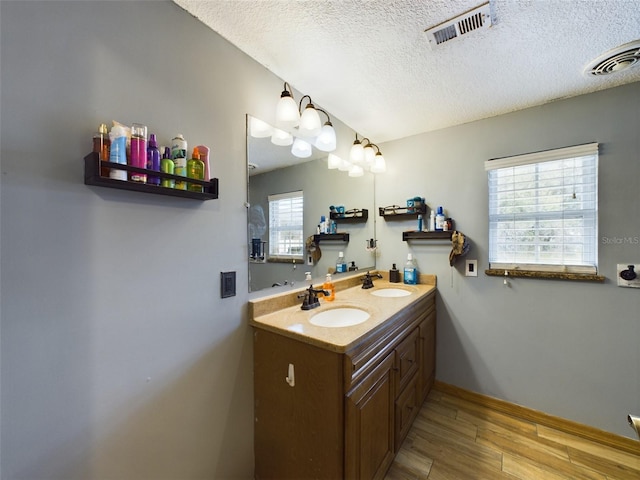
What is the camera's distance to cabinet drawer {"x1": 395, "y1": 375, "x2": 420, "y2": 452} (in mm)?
1492

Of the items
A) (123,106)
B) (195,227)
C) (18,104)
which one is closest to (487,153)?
(195,227)

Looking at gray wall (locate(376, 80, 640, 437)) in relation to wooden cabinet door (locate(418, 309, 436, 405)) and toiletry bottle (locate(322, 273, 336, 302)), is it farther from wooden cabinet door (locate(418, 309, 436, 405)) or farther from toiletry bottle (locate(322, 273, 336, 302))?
toiletry bottle (locate(322, 273, 336, 302))

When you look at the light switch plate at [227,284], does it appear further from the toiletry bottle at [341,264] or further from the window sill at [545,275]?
the window sill at [545,275]

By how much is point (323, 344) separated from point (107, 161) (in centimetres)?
100

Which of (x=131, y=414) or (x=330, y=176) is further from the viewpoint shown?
(x=330, y=176)

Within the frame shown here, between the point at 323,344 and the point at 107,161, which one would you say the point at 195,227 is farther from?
the point at 323,344

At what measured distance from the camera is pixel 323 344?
1.05 m

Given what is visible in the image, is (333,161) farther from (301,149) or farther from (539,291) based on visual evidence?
(539,291)

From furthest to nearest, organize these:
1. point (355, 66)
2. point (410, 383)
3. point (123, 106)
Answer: point (410, 383) → point (355, 66) → point (123, 106)

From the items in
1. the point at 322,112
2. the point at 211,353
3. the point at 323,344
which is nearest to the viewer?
the point at 323,344

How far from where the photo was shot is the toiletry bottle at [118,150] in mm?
824

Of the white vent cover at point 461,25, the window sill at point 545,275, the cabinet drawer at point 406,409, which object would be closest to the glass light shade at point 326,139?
the white vent cover at point 461,25

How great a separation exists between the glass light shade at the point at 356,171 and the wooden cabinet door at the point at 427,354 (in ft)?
4.47

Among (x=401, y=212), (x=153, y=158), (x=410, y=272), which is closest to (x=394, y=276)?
(x=410, y=272)
